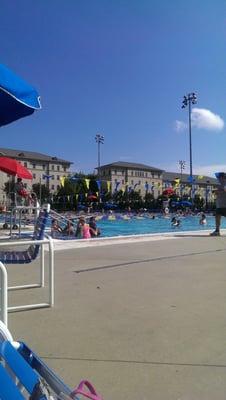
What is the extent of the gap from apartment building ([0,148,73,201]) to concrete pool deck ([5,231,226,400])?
428ft

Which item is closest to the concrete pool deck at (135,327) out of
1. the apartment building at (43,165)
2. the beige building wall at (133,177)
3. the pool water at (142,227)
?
the pool water at (142,227)

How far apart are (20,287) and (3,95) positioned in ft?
9.34

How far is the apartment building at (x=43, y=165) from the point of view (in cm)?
14012

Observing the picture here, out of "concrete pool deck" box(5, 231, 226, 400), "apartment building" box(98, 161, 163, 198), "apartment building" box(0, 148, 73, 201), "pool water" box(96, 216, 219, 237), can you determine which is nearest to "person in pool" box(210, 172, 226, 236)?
"concrete pool deck" box(5, 231, 226, 400)

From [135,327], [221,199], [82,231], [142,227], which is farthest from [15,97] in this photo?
[142,227]

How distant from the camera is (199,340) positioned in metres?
3.79

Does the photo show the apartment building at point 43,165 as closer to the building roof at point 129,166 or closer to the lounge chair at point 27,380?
the building roof at point 129,166

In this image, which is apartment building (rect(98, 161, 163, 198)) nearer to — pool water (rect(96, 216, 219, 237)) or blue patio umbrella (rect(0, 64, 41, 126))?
pool water (rect(96, 216, 219, 237))

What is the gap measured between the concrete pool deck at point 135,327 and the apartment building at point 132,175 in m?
136

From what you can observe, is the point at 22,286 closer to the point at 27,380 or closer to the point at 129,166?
the point at 27,380

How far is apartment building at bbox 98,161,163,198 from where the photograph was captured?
14788 centimetres

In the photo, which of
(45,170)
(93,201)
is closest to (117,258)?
(93,201)

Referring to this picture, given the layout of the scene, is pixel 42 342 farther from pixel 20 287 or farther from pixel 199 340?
pixel 20 287

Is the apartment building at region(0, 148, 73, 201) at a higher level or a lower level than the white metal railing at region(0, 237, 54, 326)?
higher
